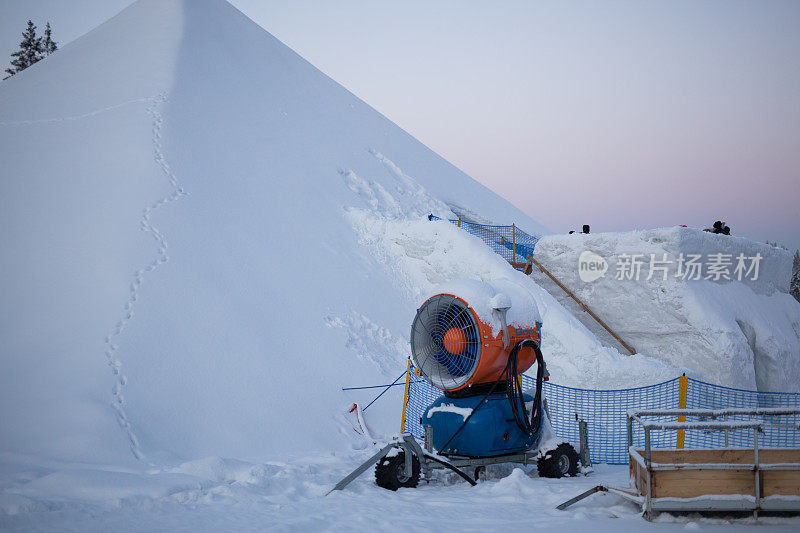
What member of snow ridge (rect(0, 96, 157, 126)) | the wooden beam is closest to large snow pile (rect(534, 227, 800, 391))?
the wooden beam

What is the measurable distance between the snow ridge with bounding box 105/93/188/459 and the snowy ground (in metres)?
1.48

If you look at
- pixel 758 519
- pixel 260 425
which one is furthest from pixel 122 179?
pixel 758 519

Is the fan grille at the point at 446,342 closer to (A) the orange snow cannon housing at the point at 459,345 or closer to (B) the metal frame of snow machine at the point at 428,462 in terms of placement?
(A) the orange snow cannon housing at the point at 459,345

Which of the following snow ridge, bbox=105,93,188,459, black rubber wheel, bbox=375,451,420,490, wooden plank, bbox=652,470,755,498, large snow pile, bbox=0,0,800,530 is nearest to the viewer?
wooden plank, bbox=652,470,755,498

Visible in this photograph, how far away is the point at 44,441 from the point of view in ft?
24.3

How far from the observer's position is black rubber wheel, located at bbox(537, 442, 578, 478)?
7.98 m

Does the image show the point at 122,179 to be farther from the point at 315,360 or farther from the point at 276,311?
the point at 315,360

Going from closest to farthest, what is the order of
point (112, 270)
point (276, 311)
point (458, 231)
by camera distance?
point (112, 270)
point (276, 311)
point (458, 231)

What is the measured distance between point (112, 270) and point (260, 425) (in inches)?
184

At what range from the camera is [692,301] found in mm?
14352

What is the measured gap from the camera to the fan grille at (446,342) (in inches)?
311

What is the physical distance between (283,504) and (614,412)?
7349mm

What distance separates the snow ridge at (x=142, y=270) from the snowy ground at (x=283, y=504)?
Result: 1477 mm

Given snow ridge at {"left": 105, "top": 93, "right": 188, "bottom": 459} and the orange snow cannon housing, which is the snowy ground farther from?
snow ridge at {"left": 105, "top": 93, "right": 188, "bottom": 459}
